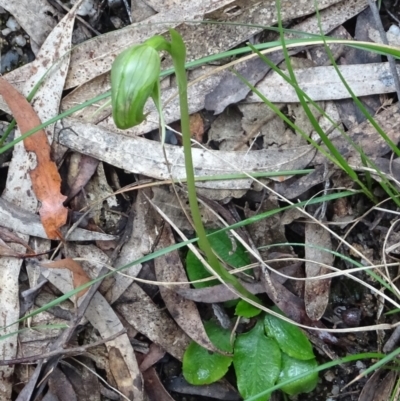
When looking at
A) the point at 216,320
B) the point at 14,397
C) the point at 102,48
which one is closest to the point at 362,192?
the point at 216,320

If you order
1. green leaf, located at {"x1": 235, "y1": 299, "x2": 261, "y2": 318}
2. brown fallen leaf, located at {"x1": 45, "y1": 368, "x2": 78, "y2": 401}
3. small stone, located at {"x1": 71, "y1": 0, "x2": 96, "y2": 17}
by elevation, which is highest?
small stone, located at {"x1": 71, "y1": 0, "x2": 96, "y2": 17}

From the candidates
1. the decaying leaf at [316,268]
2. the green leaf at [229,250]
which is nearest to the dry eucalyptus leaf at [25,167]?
the green leaf at [229,250]

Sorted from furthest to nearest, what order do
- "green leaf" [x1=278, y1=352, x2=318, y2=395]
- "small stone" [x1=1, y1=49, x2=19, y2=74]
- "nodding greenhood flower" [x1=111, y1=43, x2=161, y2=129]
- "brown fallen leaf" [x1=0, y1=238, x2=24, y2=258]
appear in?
"small stone" [x1=1, y1=49, x2=19, y2=74]
"brown fallen leaf" [x1=0, y1=238, x2=24, y2=258]
"green leaf" [x1=278, y1=352, x2=318, y2=395]
"nodding greenhood flower" [x1=111, y1=43, x2=161, y2=129]

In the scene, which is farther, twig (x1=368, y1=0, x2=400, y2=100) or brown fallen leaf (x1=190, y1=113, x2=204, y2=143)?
brown fallen leaf (x1=190, y1=113, x2=204, y2=143)

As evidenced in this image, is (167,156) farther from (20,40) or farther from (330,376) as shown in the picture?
(330,376)

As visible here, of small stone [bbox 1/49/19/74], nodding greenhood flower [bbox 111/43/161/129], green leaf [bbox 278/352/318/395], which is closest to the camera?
nodding greenhood flower [bbox 111/43/161/129]

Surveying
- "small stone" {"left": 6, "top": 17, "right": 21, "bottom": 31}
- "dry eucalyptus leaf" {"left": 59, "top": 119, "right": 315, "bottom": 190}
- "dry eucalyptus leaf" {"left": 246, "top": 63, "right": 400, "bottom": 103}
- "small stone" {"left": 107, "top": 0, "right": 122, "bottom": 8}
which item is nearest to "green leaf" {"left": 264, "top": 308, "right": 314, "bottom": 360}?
"dry eucalyptus leaf" {"left": 59, "top": 119, "right": 315, "bottom": 190}

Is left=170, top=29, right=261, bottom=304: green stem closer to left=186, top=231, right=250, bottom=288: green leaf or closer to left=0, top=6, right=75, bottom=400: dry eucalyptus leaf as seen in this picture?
left=186, top=231, right=250, bottom=288: green leaf
